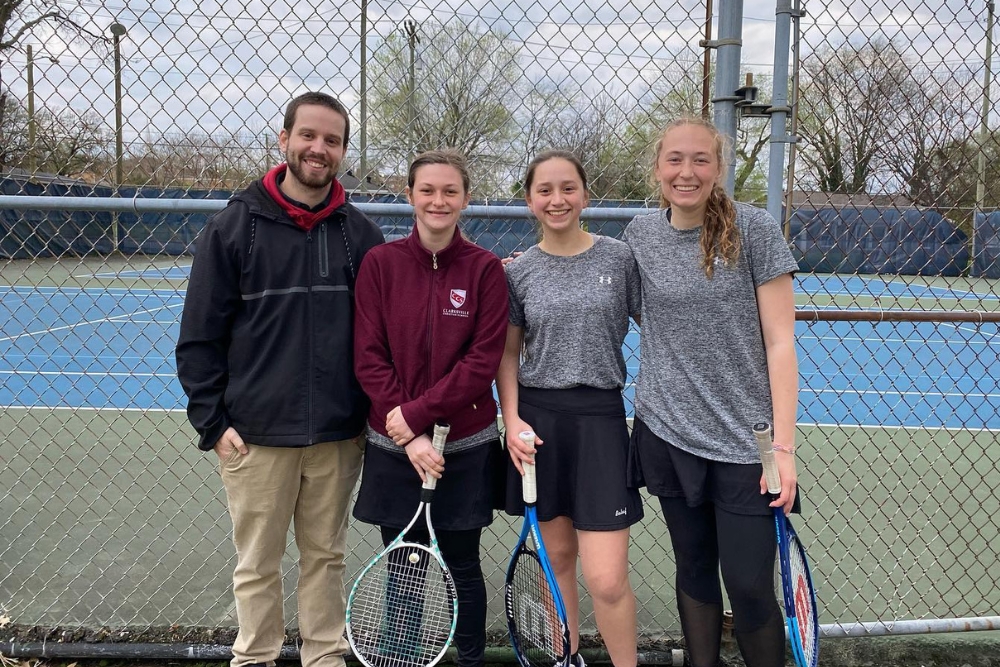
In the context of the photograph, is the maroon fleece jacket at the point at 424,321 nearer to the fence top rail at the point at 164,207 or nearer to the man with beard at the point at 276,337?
the man with beard at the point at 276,337

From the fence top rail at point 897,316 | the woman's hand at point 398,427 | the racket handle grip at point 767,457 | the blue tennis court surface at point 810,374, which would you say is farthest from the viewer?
the blue tennis court surface at point 810,374

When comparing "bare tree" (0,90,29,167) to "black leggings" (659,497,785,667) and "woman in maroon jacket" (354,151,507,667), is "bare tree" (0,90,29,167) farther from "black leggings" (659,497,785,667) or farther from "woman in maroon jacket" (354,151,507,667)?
"black leggings" (659,497,785,667)

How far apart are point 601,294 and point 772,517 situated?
0.79 metres

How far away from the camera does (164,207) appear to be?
253 cm

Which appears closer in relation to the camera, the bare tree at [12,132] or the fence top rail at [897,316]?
the fence top rail at [897,316]

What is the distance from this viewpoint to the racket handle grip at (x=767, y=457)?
77.7 inches

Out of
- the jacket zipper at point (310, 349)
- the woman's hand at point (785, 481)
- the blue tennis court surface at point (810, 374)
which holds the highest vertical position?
the jacket zipper at point (310, 349)

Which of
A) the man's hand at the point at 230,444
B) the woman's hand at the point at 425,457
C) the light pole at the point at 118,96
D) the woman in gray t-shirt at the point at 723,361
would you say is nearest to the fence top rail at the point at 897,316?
the woman in gray t-shirt at the point at 723,361

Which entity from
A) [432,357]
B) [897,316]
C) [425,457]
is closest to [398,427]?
[425,457]

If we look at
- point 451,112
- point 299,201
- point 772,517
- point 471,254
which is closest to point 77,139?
point 299,201

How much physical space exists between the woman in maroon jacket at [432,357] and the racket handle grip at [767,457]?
2.48 ft

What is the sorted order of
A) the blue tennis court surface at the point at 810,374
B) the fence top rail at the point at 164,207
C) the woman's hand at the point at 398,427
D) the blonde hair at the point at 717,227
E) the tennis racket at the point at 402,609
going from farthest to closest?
the blue tennis court surface at the point at 810,374 < the fence top rail at the point at 164,207 < the tennis racket at the point at 402,609 < the woman's hand at the point at 398,427 < the blonde hair at the point at 717,227

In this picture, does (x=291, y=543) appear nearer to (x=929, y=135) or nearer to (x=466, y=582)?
(x=466, y=582)

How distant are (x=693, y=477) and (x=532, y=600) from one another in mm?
671
